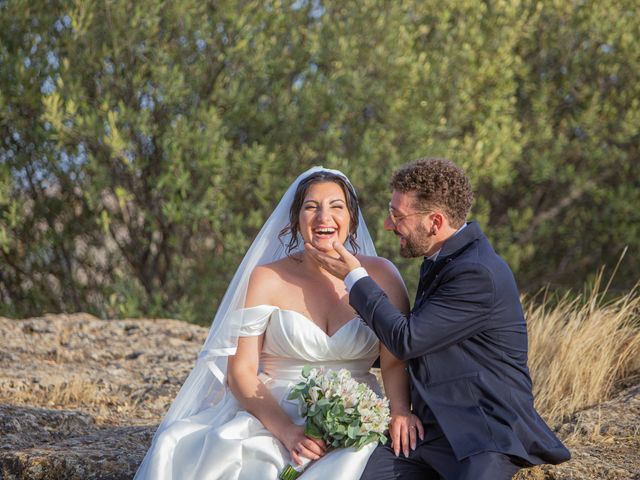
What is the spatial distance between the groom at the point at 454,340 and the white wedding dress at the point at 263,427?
35cm

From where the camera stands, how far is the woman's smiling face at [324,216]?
436 centimetres

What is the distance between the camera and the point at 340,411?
3.75m

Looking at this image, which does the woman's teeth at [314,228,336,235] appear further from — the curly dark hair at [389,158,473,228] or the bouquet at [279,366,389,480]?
the bouquet at [279,366,389,480]

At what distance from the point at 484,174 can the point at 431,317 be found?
7001 mm

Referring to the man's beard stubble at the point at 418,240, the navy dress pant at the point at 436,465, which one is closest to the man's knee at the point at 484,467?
the navy dress pant at the point at 436,465

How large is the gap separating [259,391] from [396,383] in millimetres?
629

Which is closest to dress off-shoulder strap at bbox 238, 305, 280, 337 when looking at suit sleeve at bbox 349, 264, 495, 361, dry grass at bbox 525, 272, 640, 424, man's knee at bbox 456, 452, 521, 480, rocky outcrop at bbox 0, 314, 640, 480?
suit sleeve at bbox 349, 264, 495, 361

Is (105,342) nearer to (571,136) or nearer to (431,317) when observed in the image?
(431,317)

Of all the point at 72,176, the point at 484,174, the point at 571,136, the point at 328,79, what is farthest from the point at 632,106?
the point at 72,176

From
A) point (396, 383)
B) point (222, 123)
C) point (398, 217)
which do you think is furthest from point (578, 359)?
point (222, 123)

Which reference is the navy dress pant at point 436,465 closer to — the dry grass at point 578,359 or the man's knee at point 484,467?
the man's knee at point 484,467

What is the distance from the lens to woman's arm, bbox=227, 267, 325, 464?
3963 millimetres

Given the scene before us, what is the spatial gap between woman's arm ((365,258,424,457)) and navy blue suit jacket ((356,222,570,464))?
0.08 m

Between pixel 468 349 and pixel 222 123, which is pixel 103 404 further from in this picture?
pixel 222 123
